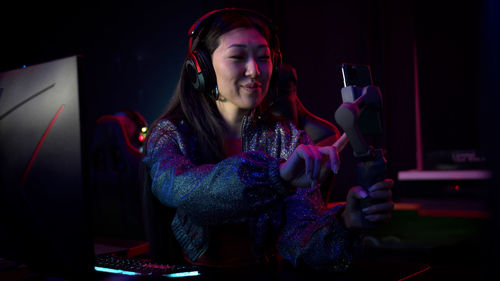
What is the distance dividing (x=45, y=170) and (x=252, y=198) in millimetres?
392

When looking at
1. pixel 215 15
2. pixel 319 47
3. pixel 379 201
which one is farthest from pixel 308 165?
pixel 319 47

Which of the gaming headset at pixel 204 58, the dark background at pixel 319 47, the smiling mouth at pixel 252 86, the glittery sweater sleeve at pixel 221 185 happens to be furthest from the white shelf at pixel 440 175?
the glittery sweater sleeve at pixel 221 185

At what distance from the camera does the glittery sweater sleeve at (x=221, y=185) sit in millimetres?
858

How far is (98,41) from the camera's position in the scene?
2779mm

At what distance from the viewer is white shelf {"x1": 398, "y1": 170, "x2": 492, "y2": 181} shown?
2422 mm

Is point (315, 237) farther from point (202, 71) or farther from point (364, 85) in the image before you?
point (202, 71)

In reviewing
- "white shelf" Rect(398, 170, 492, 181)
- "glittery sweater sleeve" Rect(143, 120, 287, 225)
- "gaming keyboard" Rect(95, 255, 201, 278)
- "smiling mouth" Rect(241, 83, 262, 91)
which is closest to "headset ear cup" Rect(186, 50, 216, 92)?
"smiling mouth" Rect(241, 83, 262, 91)

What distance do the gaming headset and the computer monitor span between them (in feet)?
1.72

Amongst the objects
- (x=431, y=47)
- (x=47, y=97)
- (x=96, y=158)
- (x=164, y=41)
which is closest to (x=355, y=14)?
(x=431, y=47)

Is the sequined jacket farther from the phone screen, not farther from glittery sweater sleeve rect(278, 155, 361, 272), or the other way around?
the phone screen

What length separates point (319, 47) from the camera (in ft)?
6.94

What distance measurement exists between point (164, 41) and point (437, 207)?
1.81m

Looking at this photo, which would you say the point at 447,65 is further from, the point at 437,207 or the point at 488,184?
the point at 488,184

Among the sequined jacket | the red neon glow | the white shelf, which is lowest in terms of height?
the white shelf
